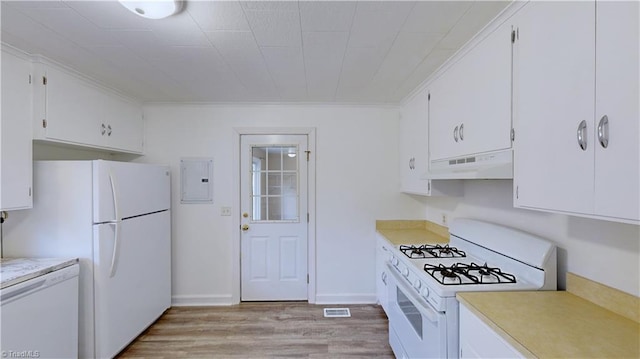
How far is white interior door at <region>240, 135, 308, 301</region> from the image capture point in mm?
3311

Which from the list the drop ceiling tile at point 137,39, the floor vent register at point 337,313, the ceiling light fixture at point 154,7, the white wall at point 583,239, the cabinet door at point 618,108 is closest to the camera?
the cabinet door at point 618,108

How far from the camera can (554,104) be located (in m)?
1.16

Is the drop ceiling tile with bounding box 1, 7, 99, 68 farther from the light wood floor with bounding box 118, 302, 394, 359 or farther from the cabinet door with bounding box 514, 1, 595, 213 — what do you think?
the cabinet door with bounding box 514, 1, 595, 213

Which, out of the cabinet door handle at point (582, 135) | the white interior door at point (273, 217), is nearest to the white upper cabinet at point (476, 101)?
the cabinet door handle at point (582, 135)

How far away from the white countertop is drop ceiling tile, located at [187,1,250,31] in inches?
71.2

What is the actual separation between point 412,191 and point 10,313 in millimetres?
2997

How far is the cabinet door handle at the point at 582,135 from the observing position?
1029mm

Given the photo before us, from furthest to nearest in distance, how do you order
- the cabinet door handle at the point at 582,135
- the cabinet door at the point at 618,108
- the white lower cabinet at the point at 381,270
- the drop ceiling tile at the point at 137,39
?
1. the white lower cabinet at the point at 381,270
2. the drop ceiling tile at the point at 137,39
3. the cabinet door handle at the point at 582,135
4. the cabinet door at the point at 618,108

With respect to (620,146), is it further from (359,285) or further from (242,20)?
(359,285)

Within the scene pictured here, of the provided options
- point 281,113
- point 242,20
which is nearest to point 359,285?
→ point 281,113

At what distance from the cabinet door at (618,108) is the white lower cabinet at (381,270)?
1.86 meters

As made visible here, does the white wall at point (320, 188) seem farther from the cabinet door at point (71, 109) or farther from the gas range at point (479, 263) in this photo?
the gas range at point (479, 263)

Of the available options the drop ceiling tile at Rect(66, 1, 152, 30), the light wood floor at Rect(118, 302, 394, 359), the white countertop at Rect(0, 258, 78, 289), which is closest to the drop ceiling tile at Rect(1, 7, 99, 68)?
the drop ceiling tile at Rect(66, 1, 152, 30)

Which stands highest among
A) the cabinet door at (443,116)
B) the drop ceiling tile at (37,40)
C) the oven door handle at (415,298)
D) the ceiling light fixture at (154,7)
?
the drop ceiling tile at (37,40)
